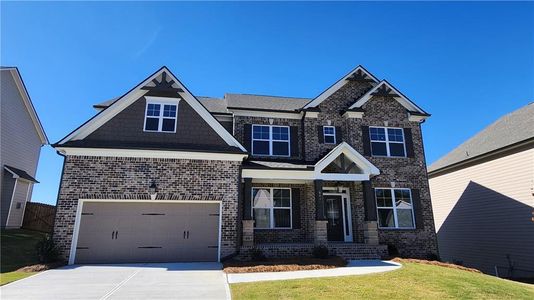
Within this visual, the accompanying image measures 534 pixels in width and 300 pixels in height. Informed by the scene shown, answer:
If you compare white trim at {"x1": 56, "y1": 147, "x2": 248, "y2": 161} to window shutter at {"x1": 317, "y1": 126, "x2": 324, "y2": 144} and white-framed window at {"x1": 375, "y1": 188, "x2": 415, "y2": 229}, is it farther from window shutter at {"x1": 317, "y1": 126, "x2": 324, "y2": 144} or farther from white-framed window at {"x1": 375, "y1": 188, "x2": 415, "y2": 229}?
white-framed window at {"x1": 375, "y1": 188, "x2": 415, "y2": 229}

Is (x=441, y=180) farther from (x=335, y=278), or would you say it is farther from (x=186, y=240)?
(x=186, y=240)

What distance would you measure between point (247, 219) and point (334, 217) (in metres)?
4.93

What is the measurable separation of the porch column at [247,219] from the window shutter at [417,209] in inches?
333

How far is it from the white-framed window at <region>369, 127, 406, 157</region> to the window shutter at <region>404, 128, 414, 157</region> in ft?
0.50

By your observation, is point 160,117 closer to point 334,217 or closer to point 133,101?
point 133,101

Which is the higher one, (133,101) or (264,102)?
(264,102)

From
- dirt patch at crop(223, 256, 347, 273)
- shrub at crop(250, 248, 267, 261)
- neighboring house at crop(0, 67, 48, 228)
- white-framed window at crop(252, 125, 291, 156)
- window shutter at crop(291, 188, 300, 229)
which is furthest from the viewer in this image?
neighboring house at crop(0, 67, 48, 228)

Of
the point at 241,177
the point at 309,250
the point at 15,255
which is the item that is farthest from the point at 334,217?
the point at 15,255

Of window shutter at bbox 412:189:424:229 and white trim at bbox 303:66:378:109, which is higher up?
white trim at bbox 303:66:378:109

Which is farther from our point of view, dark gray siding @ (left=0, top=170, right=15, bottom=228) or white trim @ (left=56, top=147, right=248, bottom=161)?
dark gray siding @ (left=0, top=170, right=15, bottom=228)

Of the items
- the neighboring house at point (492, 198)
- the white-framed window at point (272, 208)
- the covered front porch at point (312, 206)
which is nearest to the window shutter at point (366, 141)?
the covered front porch at point (312, 206)

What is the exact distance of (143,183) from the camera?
12.2 meters

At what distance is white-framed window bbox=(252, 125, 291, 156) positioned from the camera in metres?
16.0

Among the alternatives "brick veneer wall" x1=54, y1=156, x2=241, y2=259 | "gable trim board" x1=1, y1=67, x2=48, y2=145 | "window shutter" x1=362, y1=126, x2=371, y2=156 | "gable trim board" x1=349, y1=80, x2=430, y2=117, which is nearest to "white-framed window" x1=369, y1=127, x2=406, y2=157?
"window shutter" x1=362, y1=126, x2=371, y2=156
